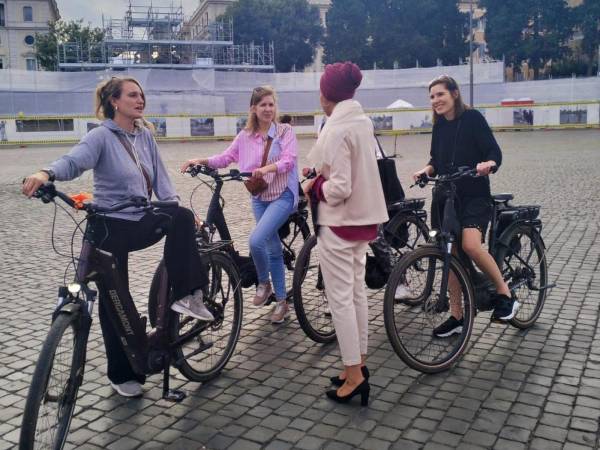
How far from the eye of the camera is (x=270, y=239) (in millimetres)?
5664

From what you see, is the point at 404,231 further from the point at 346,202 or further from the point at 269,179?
the point at 346,202

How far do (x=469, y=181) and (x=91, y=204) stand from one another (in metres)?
2.64

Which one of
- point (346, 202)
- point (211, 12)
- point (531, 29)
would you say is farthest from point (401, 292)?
point (211, 12)

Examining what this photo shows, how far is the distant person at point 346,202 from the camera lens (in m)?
3.79

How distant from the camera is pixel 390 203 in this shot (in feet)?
18.3

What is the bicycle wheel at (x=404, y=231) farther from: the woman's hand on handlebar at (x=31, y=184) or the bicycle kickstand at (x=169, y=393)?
the woman's hand on handlebar at (x=31, y=184)

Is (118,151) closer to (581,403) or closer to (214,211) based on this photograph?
(214,211)

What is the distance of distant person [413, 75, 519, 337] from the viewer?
489cm

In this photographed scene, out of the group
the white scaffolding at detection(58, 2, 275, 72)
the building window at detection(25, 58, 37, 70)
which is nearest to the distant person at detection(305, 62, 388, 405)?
the white scaffolding at detection(58, 2, 275, 72)

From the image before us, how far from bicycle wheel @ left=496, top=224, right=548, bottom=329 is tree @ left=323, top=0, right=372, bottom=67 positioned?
2662 inches

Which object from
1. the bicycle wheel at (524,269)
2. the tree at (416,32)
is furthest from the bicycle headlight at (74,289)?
the tree at (416,32)

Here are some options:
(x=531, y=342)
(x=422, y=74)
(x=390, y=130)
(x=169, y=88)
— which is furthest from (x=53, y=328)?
(x=422, y=74)

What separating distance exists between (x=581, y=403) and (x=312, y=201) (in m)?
1.87

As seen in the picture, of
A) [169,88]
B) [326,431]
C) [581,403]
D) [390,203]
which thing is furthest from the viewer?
[169,88]
